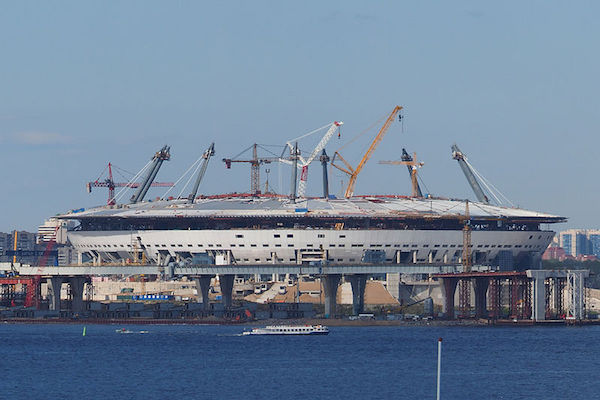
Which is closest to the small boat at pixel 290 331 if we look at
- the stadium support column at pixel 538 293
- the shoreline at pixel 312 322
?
the shoreline at pixel 312 322

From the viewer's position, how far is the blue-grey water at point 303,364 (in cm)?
11425

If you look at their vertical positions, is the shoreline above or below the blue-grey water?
above

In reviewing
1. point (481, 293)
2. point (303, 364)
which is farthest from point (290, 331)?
point (303, 364)

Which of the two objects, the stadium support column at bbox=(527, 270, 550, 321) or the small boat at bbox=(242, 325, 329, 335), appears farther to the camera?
the stadium support column at bbox=(527, 270, 550, 321)

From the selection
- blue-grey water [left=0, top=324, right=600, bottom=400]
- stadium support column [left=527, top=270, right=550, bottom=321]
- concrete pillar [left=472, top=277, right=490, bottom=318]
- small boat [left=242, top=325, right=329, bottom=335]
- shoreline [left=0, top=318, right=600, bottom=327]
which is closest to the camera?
blue-grey water [left=0, top=324, right=600, bottom=400]

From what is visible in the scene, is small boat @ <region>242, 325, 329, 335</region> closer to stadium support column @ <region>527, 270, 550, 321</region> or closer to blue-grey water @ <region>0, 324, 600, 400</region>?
blue-grey water @ <region>0, 324, 600, 400</region>

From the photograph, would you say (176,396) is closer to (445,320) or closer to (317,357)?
(317,357)

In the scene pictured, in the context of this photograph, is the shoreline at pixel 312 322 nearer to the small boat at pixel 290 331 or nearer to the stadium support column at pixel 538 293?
the stadium support column at pixel 538 293

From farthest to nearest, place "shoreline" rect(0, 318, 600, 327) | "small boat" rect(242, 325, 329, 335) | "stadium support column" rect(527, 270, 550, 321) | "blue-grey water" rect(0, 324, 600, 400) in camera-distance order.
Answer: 1. "shoreline" rect(0, 318, 600, 327)
2. "stadium support column" rect(527, 270, 550, 321)
3. "small boat" rect(242, 325, 329, 335)
4. "blue-grey water" rect(0, 324, 600, 400)

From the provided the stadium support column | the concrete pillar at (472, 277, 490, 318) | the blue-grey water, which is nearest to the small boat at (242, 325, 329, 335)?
the blue-grey water

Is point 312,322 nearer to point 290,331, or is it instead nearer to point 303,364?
point 290,331

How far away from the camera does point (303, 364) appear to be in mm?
132500

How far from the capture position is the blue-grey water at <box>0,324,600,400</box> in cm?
11425

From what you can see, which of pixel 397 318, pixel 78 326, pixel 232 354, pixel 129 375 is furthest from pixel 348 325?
pixel 129 375
